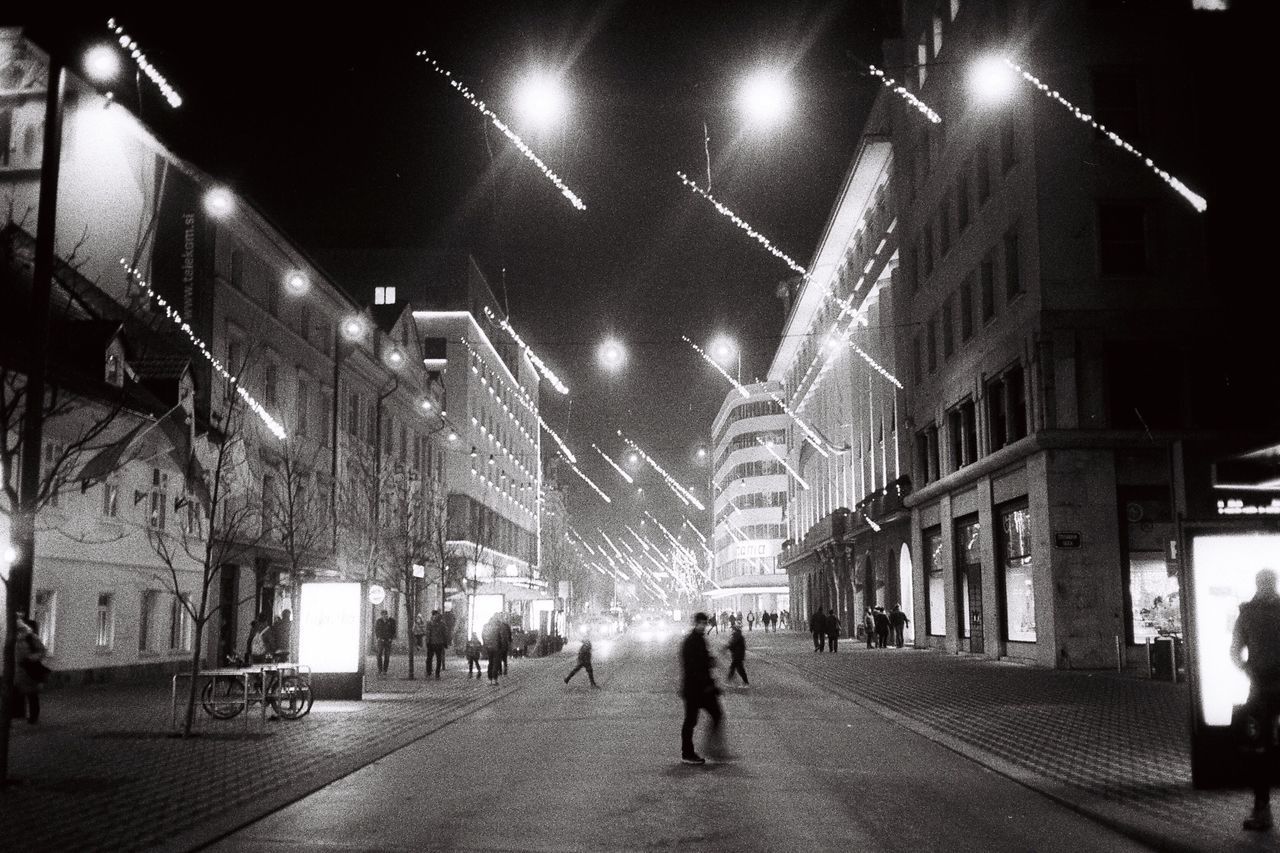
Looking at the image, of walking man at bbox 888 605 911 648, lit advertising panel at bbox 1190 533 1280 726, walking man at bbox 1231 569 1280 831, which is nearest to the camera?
walking man at bbox 1231 569 1280 831

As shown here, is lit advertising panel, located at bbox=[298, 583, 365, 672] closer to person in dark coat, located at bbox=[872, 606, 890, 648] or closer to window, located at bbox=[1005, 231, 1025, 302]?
window, located at bbox=[1005, 231, 1025, 302]

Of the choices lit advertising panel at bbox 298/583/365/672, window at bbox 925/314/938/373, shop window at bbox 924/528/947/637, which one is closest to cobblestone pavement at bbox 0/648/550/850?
lit advertising panel at bbox 298/583/365/672

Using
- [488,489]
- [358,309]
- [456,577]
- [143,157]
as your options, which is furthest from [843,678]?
[488,489]

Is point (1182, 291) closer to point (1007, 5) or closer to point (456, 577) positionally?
point (1007, 5)

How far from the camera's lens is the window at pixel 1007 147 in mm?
34594

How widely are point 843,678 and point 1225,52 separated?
17908 millimetres

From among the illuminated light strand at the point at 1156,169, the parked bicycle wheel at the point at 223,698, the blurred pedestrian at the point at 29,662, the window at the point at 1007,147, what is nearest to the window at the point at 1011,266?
the window at the point at 1007,147

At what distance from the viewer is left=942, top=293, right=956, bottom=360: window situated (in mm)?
41656

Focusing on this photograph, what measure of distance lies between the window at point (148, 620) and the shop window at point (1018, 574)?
21.9 metres

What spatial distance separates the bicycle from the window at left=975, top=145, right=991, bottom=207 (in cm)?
2426

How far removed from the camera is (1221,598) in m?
11.6

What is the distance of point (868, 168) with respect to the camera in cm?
5534

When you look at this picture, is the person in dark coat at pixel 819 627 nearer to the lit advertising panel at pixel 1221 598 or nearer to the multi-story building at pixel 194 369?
the multi-story building at pixel 194 369

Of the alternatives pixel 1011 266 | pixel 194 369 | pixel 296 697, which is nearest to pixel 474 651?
pixel 194 369
